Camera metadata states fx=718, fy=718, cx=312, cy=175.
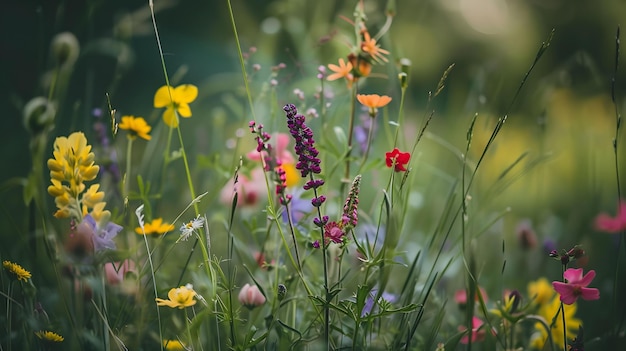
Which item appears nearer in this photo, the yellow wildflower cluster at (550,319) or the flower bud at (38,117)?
the flower bud at (38,117)

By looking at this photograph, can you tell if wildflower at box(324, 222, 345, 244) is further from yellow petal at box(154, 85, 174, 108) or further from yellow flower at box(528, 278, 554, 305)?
yellow flower at box(528, 278, 554, 305)

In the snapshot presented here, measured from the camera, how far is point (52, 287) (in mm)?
1081

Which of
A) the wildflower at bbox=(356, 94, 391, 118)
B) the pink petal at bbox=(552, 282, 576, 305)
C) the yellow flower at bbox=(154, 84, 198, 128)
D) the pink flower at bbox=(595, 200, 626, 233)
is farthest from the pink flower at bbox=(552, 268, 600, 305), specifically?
the yellow flower at bbox=(154, 84, 198, 128)

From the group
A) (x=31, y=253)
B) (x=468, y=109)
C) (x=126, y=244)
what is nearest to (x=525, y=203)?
(x=468, y=109)

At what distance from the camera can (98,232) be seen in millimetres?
875

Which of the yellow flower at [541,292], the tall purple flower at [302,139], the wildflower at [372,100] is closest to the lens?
the tall purple flower at [302,139]

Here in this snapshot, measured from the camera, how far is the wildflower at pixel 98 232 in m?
0.82

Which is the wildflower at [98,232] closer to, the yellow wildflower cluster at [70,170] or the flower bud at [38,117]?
the yellow wildflower cluster at [70,170]

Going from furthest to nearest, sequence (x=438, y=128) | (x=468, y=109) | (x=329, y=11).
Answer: (x=438, y=128) → (x=329, y=11) → (x=468, y=109)

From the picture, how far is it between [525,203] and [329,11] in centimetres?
80

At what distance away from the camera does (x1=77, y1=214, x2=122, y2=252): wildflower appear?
0.82 m

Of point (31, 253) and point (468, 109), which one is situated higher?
point (468, 109)

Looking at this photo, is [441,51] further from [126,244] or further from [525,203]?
[126,244]

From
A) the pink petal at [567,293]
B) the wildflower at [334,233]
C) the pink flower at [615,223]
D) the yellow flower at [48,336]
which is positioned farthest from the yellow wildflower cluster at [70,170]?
the pink flower at [615,223]
